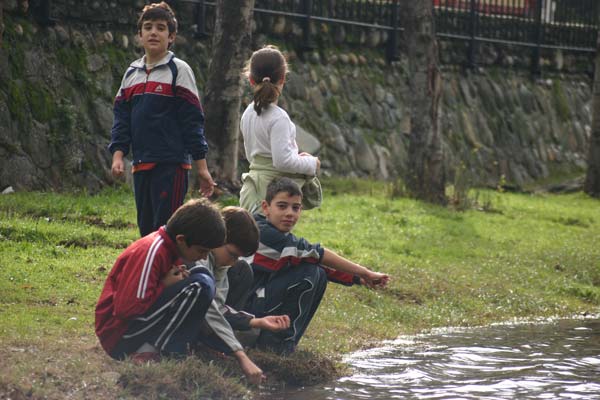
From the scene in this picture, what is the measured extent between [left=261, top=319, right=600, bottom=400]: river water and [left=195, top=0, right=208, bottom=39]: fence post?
25.3 feet

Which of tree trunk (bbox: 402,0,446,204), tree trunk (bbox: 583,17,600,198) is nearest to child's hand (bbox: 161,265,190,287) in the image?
tree trunk (bbox: 402,0,446,204)

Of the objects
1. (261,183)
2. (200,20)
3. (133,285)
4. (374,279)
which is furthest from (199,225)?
(200,20)

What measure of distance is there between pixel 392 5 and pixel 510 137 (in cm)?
407

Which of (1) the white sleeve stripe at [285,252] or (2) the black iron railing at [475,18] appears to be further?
(2) the black iron railing at [475,18]

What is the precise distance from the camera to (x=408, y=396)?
6062mm

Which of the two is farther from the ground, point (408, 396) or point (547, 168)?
point (408, 396)

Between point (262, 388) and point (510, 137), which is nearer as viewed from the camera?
point (262, 388)

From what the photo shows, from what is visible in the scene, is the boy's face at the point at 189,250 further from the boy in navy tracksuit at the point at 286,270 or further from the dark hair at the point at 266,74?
the dark hair at the point at 266,74

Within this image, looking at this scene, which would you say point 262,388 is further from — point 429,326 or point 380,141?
point 380,141

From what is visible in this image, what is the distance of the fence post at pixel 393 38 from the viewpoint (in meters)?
18.8

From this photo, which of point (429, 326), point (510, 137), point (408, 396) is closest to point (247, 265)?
point (408, 396)

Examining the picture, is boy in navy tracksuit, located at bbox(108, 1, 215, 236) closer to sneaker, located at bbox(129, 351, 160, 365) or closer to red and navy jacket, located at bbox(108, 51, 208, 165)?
red and navy jacket, located at bbox(108, 51, 208, 165)

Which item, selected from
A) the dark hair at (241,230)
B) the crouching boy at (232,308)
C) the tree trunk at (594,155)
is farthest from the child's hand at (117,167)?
the tree trunk at (594,155)

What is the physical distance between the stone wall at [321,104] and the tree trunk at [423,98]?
42cm
